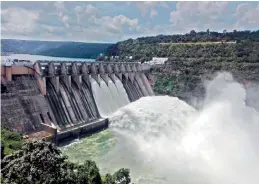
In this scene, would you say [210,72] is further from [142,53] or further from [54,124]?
[54,124]

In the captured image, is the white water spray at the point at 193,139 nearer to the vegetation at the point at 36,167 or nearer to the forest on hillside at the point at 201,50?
the vegetation at the point at 36,167

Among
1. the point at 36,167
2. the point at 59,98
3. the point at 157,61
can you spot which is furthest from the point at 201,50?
the point at 36,167

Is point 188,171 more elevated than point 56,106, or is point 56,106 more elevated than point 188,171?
point 56,106

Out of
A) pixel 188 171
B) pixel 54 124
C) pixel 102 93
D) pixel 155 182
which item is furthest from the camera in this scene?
pixel 102 93

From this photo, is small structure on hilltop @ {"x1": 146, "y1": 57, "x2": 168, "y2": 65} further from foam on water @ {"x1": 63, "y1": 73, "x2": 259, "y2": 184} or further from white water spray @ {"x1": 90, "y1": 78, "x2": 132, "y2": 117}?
foam on water @ {"x1": 63, "y1": 73, "x2": 259, "y2": 184}

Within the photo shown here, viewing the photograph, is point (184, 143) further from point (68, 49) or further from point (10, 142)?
point (68, 49)

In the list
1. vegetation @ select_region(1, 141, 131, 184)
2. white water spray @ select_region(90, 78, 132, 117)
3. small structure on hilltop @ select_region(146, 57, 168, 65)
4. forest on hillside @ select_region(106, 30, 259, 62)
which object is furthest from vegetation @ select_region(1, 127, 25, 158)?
forest on hillside @ select_region(106, 30, 259, 62)

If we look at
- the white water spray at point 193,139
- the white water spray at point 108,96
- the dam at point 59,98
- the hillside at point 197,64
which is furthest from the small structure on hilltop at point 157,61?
the white water spray at point 108,96

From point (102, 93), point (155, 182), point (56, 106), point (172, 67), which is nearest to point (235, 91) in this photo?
point (172, 67)
